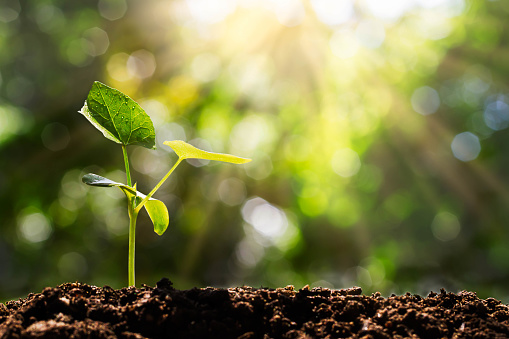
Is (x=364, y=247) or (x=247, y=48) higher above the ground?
(x=247, y=48)

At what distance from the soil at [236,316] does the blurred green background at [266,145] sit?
17.6ft

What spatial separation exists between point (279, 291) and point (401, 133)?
7432 millimetres

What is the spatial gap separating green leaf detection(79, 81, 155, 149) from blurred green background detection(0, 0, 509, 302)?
205 inches

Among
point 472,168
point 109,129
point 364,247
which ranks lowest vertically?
point 109,129

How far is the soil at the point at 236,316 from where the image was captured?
0.79 meters

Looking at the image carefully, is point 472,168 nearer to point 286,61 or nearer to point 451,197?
point 451,197

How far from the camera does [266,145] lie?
7.51 metres

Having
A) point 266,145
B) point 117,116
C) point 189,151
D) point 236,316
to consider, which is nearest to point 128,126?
point 117,116

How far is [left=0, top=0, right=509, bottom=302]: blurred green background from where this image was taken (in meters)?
6.48

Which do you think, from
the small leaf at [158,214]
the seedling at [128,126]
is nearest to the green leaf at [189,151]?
the seedling at [128,126]

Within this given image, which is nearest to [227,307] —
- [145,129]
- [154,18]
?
[145,129]

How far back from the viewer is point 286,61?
7.89 m

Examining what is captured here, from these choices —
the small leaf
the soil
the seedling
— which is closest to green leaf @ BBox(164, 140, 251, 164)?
the seedling

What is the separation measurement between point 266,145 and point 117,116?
6.49 meters
